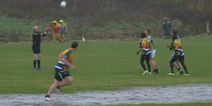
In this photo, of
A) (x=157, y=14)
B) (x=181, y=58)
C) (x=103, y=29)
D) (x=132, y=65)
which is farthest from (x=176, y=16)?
(x=181, y=58)

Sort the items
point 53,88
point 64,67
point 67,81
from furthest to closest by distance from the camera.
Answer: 1. point 67,81
2. point 64,67
3. point 53,88

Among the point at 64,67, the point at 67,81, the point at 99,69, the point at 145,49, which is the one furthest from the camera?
the point at 99,69

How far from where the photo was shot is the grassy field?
24844 mm

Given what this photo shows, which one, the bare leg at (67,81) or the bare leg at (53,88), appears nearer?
the bare leg at (53,88)

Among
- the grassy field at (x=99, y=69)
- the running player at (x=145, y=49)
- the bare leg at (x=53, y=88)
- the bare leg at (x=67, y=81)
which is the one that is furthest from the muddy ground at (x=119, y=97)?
the running player at (x=145, y=49)

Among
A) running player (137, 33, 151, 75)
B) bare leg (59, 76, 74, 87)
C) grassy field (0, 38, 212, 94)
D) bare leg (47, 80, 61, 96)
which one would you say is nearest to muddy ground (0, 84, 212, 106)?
bare leg (47, 80, 61, 96)

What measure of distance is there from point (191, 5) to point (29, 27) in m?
17.8

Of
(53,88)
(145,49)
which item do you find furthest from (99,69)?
(53,88)

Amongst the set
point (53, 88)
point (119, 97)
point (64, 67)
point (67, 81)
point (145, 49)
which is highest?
point (145, 49)

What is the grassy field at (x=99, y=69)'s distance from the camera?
24.8m

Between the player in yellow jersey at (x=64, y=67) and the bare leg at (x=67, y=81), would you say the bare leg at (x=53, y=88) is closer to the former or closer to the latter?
the player in yellow jersey at (x=64, y=67)

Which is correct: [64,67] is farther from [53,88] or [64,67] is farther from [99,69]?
[99,69]

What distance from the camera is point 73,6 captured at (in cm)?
7856

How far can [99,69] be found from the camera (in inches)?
1273
